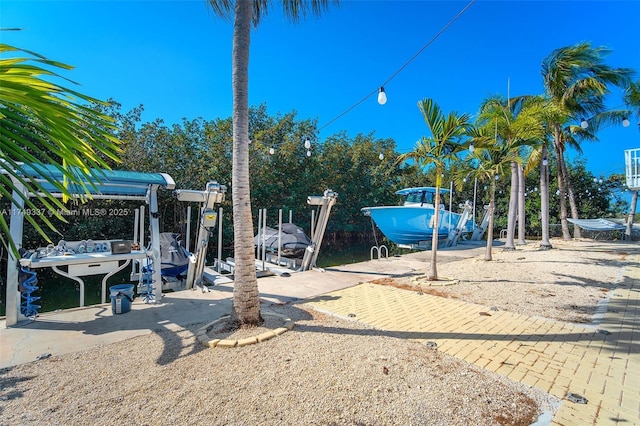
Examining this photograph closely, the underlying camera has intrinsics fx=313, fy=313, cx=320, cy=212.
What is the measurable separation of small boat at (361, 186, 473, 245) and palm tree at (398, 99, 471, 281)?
243 inches

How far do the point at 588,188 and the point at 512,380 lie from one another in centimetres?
2332

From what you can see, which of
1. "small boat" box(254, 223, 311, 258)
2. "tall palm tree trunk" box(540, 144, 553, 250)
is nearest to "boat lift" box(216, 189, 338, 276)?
"small boat" box(254, 223, 311, 258)

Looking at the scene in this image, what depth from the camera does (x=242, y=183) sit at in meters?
3.76

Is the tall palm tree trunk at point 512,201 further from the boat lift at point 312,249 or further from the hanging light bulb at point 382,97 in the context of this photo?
the boat lift at point 312,249

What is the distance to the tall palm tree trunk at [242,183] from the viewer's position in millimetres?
3768

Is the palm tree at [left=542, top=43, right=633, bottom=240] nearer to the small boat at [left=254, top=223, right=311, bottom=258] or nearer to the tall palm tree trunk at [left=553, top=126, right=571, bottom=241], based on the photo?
the tall palm tree trunk at [left=553, top=126, right=571, bottom=241]

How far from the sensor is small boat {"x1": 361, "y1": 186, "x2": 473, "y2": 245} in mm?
13039

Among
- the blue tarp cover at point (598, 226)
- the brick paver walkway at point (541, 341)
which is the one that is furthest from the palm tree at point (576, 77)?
the brick paver walkway at point (541, 341)

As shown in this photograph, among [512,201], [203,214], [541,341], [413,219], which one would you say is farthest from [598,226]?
[203,214]

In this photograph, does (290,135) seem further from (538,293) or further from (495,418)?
(495,418)

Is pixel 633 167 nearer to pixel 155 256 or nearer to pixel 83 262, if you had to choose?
pixel 155 256

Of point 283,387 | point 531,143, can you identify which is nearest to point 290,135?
point 531,143

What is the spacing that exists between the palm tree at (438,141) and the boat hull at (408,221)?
6349 mm

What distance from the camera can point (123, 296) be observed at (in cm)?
455
